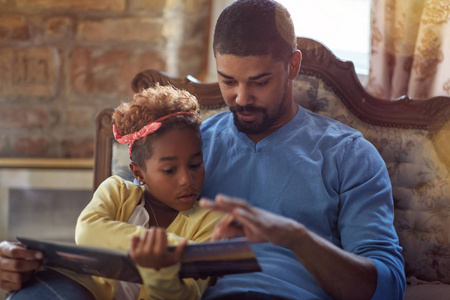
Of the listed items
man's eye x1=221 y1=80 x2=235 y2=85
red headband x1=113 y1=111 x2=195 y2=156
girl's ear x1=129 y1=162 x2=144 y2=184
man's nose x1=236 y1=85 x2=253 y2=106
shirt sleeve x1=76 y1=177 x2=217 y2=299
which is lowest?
shirt sleeve x1=76 y1=177 x2=217 y2=299

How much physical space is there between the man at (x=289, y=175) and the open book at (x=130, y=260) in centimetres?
16

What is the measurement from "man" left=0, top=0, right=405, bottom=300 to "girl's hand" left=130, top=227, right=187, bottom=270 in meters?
0.24

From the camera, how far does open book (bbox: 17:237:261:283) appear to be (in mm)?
855

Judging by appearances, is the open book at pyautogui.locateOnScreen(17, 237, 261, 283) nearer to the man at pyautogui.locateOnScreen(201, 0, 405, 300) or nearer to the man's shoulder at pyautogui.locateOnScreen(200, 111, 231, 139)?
the man at pyautogui.locateOnScreen(201, 0, 405, 300)

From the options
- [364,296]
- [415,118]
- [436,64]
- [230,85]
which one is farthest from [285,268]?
[436,64]

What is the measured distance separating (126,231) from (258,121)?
0.46 meters

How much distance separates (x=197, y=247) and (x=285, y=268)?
0.35 metres

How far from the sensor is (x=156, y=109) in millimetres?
1205

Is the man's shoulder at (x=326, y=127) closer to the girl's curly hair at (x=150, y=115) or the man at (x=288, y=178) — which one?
the man at (x=288, y=178)

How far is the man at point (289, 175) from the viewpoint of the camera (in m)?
1.06

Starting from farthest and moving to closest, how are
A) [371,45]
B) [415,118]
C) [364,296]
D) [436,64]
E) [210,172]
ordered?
[371,45]
[436,64]
[415,118]
[210,172]
[364,296]

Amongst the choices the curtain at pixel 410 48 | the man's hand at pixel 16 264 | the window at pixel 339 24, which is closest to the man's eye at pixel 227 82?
the man's hand at pixel 16 264

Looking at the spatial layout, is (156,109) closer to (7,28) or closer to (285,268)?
(285,268)

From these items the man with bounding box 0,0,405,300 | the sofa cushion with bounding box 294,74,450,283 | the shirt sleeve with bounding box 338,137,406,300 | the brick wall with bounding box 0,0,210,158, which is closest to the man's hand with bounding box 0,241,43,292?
the man with bounding box 0,0,405,300
